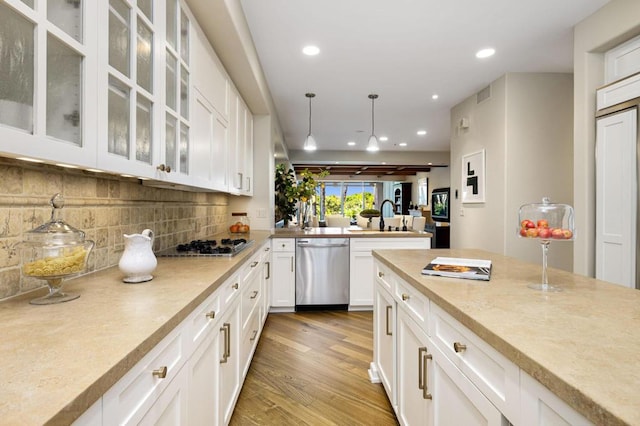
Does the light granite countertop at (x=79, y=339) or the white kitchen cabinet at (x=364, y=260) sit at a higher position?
the light granite countertop at (x=79, y=339)

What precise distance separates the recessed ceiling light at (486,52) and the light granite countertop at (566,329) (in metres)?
2.43

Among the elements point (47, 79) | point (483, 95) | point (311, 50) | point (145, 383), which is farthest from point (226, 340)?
point (483, 95)

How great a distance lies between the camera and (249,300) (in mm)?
2297

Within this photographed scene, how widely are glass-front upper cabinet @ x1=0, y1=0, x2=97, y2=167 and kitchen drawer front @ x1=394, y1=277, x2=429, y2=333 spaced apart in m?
1.23

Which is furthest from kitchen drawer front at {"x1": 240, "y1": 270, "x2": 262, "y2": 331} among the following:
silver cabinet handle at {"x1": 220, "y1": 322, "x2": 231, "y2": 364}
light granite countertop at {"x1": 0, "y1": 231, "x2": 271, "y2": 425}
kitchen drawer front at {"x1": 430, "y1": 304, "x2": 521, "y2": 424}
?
kitchen drawer front at {"x1": 430, "y1": 304, "x2": 521, "y2": 424}

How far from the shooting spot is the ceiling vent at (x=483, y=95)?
4.01 m

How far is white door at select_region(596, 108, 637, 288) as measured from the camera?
7.65 ft

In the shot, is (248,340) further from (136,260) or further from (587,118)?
(587,118)

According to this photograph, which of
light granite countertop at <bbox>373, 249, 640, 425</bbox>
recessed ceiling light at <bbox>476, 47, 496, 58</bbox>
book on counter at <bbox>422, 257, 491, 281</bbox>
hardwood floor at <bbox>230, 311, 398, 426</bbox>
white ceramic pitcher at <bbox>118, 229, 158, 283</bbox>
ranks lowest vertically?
hardwood floor at <bbox>230, 311, 398, 426</bbox>

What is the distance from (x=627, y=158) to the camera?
236 cm

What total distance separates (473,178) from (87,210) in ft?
13.7

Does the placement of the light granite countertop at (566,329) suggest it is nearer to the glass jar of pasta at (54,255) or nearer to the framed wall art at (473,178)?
the glass jar of pasta at (54,255)

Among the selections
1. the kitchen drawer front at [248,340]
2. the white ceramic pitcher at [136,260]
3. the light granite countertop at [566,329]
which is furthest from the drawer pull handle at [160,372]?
the kitchen drawer front at [248,340]

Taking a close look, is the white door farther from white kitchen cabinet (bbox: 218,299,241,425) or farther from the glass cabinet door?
the glass cabinet door
